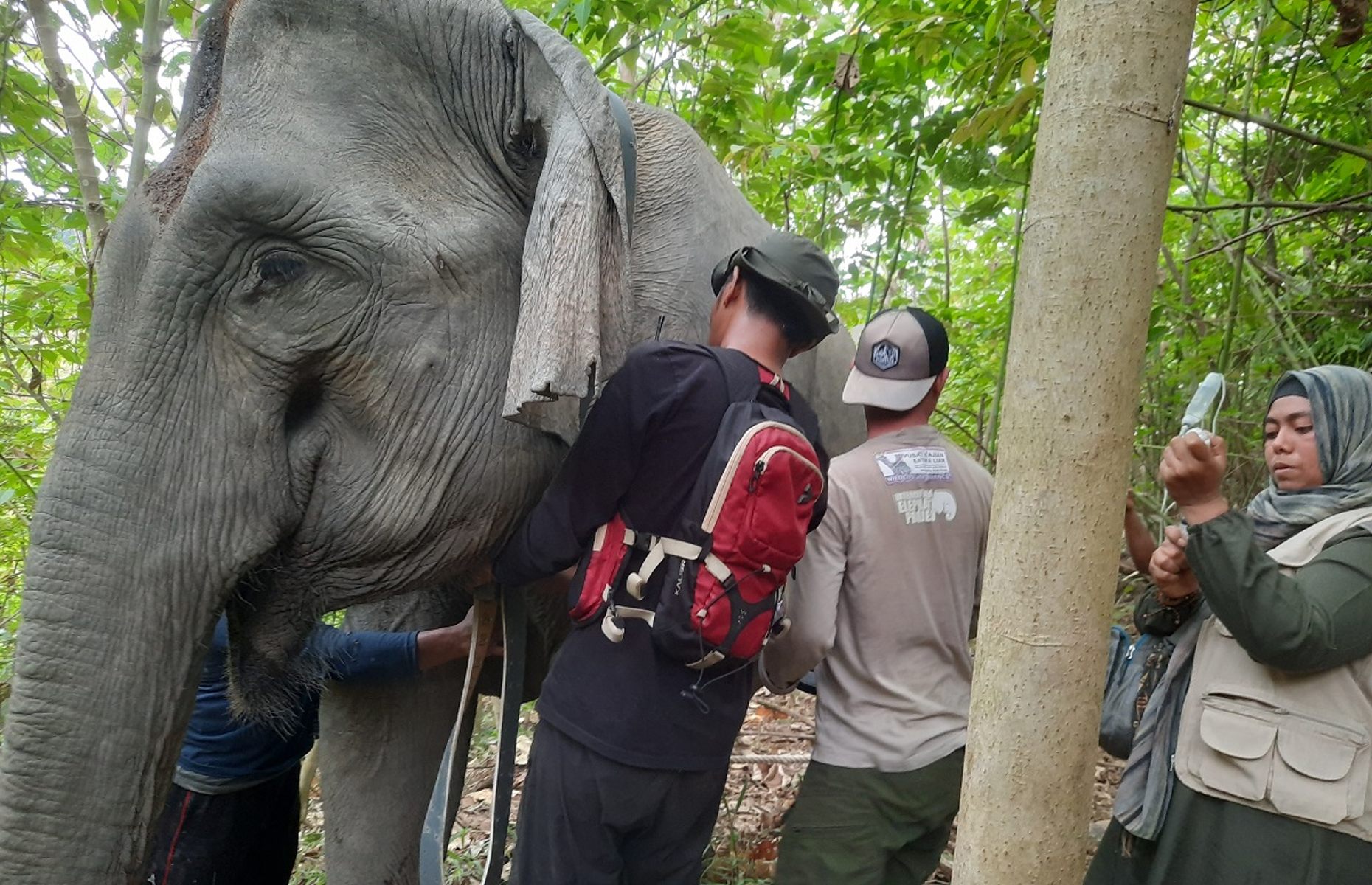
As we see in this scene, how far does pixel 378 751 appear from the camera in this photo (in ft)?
8.53

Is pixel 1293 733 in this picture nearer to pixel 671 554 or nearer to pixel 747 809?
pixel 671 554

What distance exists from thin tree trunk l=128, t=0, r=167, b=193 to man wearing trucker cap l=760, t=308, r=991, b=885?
224cm

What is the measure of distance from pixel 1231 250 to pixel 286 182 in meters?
4.03

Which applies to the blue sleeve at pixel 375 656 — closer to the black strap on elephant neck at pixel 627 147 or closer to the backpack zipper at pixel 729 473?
the backpack zipper at pixel 729 473

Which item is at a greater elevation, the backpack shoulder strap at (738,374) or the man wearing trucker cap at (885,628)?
the backpack shoulder strap at (738,374)

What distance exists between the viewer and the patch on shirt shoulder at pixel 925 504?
2.33m

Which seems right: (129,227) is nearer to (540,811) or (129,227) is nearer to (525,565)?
(525,565)

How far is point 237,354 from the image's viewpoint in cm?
174

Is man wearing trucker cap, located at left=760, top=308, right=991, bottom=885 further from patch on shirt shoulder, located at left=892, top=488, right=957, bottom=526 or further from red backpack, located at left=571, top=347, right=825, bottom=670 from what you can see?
red backpack, located at left=571, top=347, right=825, bottom=670

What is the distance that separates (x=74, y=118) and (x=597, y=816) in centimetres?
288

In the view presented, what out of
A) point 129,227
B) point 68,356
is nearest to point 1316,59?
point 129,227

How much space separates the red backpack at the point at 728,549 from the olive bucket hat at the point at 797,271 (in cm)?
21

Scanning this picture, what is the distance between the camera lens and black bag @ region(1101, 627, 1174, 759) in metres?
2.39

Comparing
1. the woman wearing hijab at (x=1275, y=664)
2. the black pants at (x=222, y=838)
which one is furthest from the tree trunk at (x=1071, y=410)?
the black pants at (x=222, y=838)
